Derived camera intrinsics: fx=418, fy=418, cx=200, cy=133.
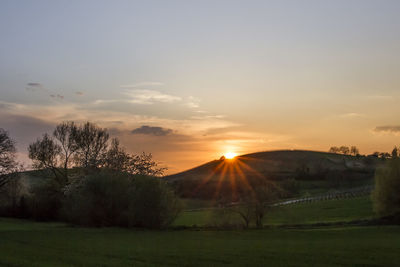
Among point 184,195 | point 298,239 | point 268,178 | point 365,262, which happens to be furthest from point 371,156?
point 365,262

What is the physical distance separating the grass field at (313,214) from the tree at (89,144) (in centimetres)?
2009

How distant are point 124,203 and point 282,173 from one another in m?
104

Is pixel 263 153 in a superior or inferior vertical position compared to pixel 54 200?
superior

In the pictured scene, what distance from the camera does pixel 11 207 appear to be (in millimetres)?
78625

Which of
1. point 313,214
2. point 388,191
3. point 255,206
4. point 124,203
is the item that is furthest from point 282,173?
point 124,203

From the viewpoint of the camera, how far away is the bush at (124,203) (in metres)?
57.5

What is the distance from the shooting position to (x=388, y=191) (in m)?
60.6

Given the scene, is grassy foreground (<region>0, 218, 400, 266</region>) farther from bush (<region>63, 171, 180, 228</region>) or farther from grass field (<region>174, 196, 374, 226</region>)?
bush (<region>63, 171, 180, 228</region>)

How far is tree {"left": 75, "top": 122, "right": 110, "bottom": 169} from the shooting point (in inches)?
3063

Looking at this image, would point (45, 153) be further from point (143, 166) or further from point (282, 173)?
point (282, 173)

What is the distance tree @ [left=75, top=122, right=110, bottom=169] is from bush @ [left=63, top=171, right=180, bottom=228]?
1710cm

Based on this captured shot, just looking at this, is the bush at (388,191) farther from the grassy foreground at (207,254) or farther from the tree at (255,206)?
the grassy foreground at (207,254)

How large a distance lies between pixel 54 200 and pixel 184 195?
58974mm

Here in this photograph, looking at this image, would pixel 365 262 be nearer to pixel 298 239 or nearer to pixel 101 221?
pixel 298 239
